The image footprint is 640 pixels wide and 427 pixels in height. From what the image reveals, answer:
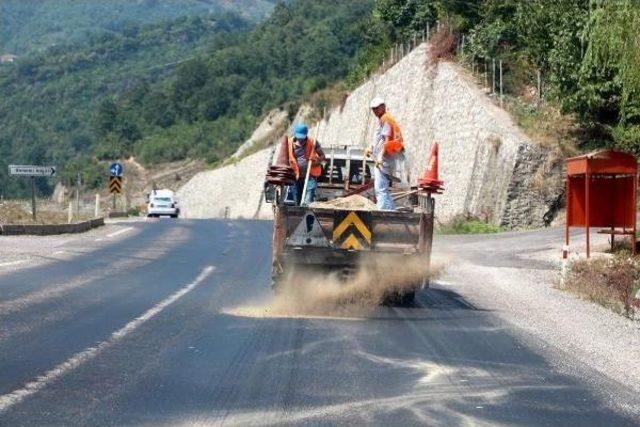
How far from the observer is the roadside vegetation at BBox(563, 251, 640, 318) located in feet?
57.0

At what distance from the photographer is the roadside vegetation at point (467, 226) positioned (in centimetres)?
3672

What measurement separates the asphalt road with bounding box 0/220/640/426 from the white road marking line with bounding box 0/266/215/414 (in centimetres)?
2

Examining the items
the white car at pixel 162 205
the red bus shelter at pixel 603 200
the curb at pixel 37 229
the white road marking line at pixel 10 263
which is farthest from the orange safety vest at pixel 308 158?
the white car at pixel 162 205

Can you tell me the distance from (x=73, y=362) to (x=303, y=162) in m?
6.66

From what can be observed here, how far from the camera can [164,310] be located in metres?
14.2

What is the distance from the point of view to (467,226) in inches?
1486

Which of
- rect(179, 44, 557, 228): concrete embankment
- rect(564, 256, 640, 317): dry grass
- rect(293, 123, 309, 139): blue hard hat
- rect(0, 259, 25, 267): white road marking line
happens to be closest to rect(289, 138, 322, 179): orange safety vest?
rect(293, 123, 309, 139): blue hard hat

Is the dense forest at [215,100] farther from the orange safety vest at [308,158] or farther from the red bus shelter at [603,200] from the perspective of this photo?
the orange safety vest at [308,158]

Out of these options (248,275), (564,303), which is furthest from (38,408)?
(248,275)

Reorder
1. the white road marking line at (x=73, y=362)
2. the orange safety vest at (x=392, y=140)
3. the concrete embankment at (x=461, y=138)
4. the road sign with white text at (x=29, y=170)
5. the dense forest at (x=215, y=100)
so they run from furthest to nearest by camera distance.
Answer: the dense forest at (x=215, y=100) → the concrete embankment at (x=461, y=138) → the road sign with white text at (x=29, y=170) → the orange safety vest at (x=392, y=140) → the white road marking line at (x=73, y=362)

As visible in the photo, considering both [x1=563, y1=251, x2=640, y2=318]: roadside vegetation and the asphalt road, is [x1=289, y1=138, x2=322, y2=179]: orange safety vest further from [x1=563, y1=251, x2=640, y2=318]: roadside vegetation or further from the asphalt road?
[x1=563, y1=251, x2=640, y2=318]: roadside vegetation

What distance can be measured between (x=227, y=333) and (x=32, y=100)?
194 m

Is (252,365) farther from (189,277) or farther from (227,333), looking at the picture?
(189,277)

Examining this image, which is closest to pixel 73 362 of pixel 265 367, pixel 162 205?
pixel 265 367
